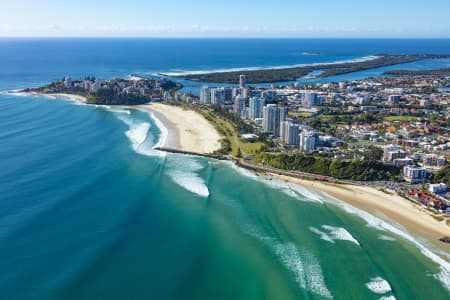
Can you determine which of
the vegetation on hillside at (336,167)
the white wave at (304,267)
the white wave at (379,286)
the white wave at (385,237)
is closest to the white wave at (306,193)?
the vegetation on hillside at (336,167)

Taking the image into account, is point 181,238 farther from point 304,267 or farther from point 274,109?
point 274,109

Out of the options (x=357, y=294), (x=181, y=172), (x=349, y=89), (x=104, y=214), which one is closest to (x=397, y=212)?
(x=357, y=294)

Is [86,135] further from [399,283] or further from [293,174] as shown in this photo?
[399,283]

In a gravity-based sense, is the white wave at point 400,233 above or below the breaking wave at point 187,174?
below

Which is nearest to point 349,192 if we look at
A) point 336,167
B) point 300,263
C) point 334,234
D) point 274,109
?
point 336,167

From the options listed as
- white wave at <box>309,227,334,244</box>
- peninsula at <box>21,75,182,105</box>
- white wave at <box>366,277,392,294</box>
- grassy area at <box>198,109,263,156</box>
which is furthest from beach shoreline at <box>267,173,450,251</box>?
peninsula at <box>21,75,182,105</box>

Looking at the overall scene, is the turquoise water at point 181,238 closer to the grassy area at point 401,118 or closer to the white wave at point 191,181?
the white wave at point 191,181
